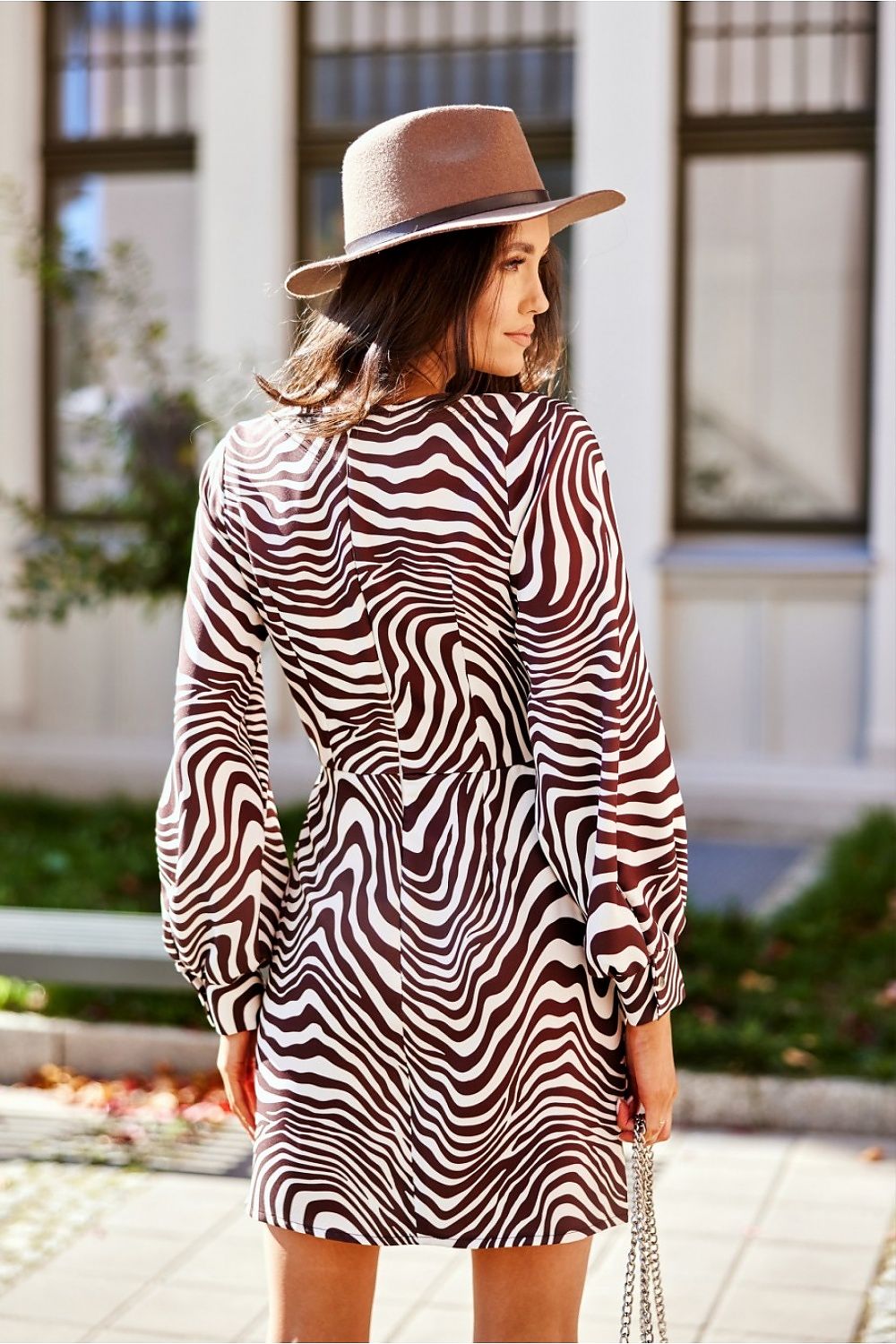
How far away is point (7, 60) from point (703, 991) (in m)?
6.47

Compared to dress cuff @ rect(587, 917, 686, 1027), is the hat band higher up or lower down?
higher up

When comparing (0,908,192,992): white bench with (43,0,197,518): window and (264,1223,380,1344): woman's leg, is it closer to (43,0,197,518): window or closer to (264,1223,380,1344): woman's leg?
(264,1223,380,1344): woman's leg

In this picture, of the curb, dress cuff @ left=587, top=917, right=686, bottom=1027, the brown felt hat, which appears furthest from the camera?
the curb

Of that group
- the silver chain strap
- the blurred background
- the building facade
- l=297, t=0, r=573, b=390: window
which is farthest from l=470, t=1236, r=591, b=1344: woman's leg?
l=297, t=0, r=573, b=390: window

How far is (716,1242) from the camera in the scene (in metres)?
3.83

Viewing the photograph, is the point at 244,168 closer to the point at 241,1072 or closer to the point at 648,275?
the point at 648,275

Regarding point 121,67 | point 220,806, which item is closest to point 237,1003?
point 220,806

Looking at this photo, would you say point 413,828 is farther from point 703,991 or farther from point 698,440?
point 698,440

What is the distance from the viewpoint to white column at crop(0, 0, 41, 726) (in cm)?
918

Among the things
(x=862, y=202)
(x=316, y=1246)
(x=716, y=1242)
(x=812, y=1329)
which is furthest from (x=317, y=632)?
(x=862, y=202)

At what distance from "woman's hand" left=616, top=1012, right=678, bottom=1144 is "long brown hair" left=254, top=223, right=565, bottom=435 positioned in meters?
0.72

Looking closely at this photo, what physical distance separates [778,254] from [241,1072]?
7283 millimetres

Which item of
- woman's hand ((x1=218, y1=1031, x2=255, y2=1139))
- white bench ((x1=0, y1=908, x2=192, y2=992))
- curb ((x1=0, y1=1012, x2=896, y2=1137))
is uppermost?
woman's hand ((x1=218, y1=1031, x2=255, y2=1139))

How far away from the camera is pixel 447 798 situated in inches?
76.5
